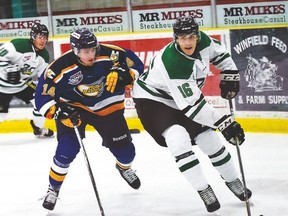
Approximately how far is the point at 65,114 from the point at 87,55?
0.33 metres

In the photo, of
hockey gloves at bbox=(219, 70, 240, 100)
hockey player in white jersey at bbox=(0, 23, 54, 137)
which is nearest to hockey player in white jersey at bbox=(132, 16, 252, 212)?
hockey gloves at bbox=(219, 70, 240, 100)

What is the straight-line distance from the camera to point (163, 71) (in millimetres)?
3854

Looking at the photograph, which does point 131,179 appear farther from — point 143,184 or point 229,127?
point 229,127

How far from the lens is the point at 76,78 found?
4.11 m

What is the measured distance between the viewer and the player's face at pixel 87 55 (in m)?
3.94

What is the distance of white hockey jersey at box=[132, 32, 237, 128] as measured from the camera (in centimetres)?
378

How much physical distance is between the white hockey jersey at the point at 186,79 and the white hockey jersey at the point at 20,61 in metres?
2.51

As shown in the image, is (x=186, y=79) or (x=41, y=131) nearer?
(x=186, y=79)

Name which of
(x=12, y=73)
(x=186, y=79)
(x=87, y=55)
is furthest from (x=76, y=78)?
(x=12, y=73)

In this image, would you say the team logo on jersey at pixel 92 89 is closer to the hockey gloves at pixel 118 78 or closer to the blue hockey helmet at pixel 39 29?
the hockey gloves at pixel 118 78

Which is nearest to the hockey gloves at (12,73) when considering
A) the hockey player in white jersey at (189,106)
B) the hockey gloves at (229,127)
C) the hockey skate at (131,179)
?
the hockey skate at (131,179)

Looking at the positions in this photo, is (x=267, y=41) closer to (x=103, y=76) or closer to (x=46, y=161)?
(x=46, y=161)

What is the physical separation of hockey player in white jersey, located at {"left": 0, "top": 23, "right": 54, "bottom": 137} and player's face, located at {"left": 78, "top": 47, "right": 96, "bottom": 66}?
2167mm

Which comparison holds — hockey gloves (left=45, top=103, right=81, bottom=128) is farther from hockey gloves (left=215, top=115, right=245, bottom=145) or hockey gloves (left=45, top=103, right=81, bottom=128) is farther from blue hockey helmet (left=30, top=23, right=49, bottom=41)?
blue hockey helmet (left=30, top=23, right=49, bottom=41)
